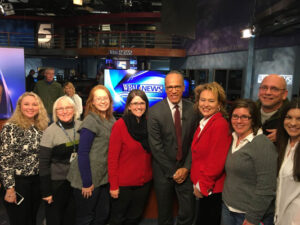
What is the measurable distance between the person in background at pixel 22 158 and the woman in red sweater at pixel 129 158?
2.34ft

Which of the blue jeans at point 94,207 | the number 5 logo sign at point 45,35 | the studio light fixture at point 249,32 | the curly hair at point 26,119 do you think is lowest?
the blue jeans at point 94,207

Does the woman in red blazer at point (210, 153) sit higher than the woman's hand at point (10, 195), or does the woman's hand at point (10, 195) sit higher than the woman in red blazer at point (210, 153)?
the woman in red blazer at point (210, 153)

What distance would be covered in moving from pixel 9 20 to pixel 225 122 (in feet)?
62.6

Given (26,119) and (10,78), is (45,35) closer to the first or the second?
(10,78)

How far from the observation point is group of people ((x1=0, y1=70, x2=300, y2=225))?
1.92 m

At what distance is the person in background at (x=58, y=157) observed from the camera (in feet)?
6.53

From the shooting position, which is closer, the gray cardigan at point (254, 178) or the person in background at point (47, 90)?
the gray cardigan at point (254, 178)

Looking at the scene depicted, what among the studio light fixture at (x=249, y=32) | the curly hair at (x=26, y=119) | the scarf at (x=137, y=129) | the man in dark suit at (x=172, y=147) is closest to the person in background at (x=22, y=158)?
the curly hair at (x=26, y=119)

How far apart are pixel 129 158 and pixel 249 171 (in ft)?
3.41

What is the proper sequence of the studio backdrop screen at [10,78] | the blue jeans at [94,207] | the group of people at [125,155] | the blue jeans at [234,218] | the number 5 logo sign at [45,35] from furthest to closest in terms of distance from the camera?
1. the number 5 logo sign at [45,35]
2. the studio backdrop screen at [10,78]
3. the blue jeans at [94,207]
4. the group of people at [125,155]
5. the blue jeans at [234,218]

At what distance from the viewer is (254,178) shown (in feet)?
5.28

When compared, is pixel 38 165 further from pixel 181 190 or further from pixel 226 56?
pixel 226 56

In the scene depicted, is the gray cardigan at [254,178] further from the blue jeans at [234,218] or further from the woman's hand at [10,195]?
the woman's hand at [10,195]

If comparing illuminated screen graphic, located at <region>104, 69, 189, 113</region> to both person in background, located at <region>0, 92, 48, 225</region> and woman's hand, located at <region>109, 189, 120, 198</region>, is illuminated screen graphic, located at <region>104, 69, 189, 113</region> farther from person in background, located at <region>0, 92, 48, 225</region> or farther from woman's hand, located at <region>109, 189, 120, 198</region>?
woman's hand, located at <region>109, 189, 120, 198</region>
